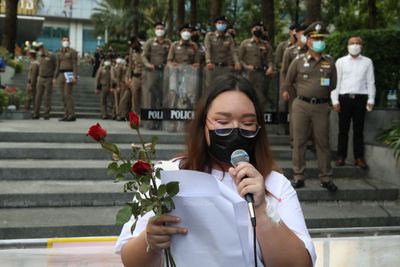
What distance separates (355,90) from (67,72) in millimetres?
6843

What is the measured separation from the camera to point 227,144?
191 cm

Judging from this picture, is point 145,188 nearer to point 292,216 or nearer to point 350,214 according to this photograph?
point 292,216

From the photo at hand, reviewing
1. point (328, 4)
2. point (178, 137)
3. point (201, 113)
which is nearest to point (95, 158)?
point (178, 137)

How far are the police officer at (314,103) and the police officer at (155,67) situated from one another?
3999 millimetres

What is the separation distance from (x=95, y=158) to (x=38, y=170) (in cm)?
106

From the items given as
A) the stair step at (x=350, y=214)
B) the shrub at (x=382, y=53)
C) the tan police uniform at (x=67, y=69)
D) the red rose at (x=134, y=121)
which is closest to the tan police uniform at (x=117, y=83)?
the tan police uniform at (x=67, y=69)

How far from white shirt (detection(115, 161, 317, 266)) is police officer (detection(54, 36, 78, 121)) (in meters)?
10.4

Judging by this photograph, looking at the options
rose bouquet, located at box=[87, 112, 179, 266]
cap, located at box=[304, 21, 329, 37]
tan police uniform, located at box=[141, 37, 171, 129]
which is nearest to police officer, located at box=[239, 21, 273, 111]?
tan police uniform, located at box=[141, 37, 171, 129]

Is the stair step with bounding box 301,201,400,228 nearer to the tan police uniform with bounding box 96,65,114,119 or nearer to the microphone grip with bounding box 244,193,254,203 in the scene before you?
the microphone grip with bounding box 244,193,254,203

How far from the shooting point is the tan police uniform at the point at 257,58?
1030cm

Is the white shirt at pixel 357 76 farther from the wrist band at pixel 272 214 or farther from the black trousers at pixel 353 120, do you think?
the wrist band at pixel 272 214

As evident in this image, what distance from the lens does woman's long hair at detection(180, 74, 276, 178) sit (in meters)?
2.02

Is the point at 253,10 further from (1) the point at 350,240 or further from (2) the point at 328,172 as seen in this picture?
(1) the point at 350,240

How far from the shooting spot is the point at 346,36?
29.2 ft
